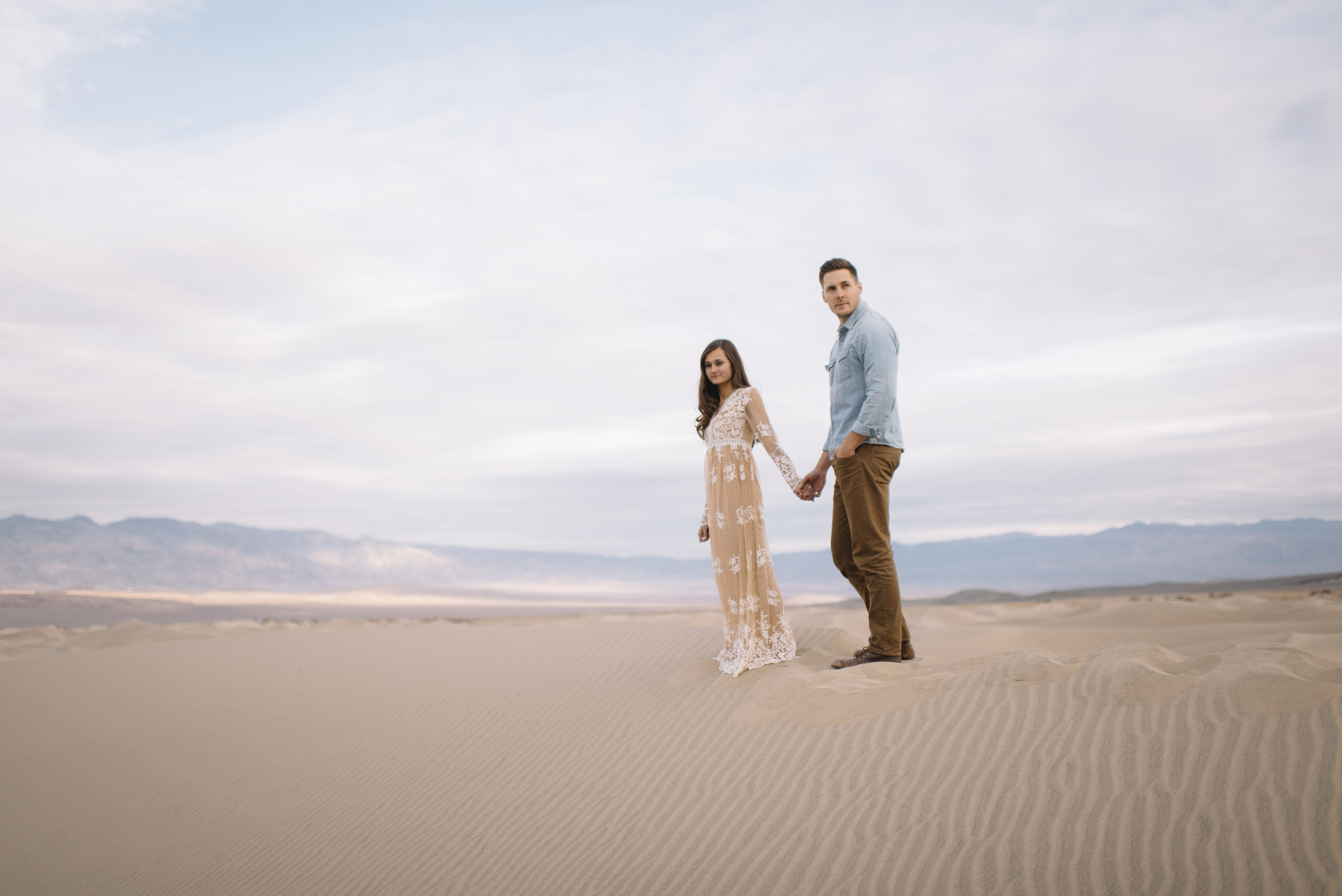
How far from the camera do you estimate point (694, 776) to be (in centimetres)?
366

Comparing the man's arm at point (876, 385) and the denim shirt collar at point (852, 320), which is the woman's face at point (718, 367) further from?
the man's arm at point (876, 385)

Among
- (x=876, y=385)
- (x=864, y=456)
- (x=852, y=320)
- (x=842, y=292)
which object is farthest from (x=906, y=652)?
(x=842, y=292)

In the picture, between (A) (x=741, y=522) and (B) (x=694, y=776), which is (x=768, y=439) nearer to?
(A) (x=741, y=522)

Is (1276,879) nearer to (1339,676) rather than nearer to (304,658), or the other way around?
(1339,676)

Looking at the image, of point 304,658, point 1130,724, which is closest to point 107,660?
point 304,658

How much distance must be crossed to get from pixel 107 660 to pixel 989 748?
8811 mm

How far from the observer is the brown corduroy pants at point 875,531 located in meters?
4.33

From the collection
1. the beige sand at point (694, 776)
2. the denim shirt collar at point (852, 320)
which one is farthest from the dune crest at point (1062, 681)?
the denim shirt collar at point (852, 320)

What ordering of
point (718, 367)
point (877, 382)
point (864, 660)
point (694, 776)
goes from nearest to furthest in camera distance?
1. point (694, 776)
2. point (877, 382)
3. point (864, 660)
4. point (718, 367)

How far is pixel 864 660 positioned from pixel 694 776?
1.40 m

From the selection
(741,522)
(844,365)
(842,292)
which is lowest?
(741,522)

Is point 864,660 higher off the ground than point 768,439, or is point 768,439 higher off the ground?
point 768,439

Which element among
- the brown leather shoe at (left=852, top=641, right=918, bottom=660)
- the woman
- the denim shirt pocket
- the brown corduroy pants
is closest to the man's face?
the denim shirt pocket

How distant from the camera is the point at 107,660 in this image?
7.90 metres
